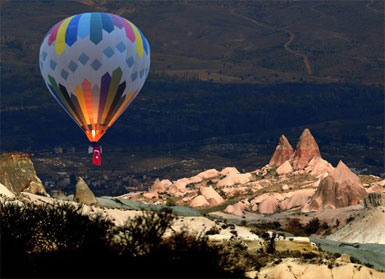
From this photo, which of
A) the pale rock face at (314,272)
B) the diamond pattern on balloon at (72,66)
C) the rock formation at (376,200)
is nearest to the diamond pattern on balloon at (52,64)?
the diamond pattern on balloon at (72,66)

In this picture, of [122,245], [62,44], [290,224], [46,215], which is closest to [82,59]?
[62,44]

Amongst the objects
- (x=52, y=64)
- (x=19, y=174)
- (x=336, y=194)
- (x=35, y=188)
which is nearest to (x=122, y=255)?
(x=35, y=188)

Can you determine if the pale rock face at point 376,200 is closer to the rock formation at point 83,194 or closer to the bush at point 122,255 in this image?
the rock formation at point 83,194

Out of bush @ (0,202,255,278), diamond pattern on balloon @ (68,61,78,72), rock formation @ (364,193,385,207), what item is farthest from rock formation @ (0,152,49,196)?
rock formation @ (364,193,385,207)

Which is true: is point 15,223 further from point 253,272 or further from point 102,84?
point 102,84

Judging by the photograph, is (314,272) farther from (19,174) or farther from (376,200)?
(376,200)

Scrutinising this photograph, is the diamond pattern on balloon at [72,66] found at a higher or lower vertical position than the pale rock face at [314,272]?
higher

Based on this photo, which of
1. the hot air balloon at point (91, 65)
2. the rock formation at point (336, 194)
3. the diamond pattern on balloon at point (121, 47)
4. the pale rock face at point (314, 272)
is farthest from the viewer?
the rock formation at point (336, 194)
